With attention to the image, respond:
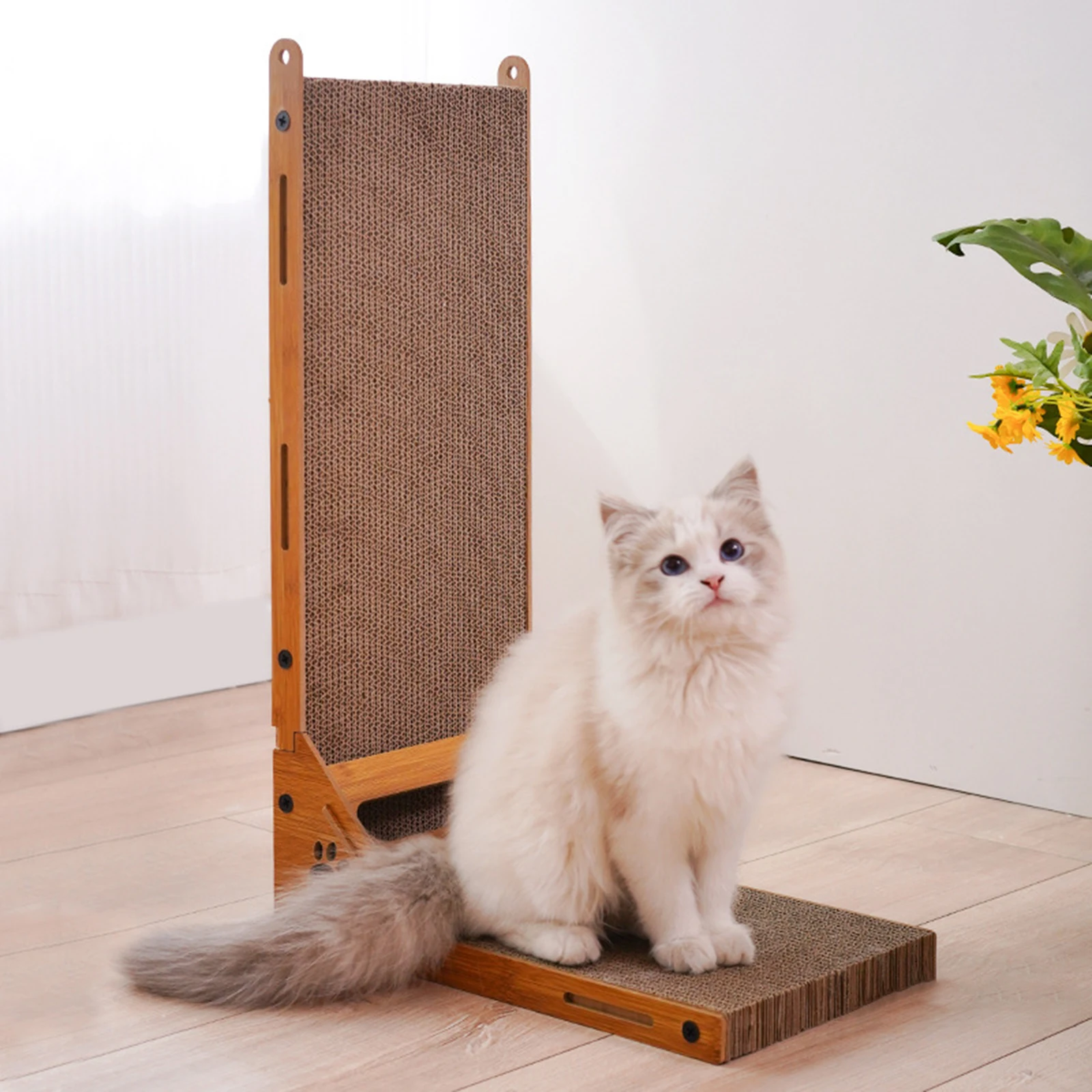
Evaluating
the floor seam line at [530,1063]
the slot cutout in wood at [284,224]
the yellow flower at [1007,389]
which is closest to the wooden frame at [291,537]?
the slot cutout in wood at [284,224]

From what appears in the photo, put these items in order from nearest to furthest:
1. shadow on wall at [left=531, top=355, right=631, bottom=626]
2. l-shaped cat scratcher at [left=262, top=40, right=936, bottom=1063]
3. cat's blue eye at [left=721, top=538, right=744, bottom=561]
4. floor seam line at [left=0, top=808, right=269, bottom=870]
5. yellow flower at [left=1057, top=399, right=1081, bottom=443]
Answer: yellow flower at [left=1057, top=399, right=1081, bottom=443]
cat's blue eye at [left=721, top=538, right=744, bottom=561]
l-shaped cat scratcher at [left=262, top=40, right=936, bottom=1063]
floor seam line at [left=0, top=808, right=269, bottom=870]
shadow on wall at [left=531, top=355, right=631, bottom=626]

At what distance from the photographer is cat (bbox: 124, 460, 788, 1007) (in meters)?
1.34

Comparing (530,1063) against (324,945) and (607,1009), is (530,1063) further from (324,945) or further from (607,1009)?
(324,945)

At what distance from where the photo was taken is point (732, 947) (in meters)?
1.40

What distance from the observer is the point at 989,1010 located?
1.42 metres

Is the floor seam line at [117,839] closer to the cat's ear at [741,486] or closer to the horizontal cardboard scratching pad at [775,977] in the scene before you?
the horizontal cardboard scratching pad at [775,977]

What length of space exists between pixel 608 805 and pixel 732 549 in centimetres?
26

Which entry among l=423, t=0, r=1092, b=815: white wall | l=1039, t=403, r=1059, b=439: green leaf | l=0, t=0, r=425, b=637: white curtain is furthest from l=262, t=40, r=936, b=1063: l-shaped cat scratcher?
l=0, t=0, r=425, b=637: white curtain

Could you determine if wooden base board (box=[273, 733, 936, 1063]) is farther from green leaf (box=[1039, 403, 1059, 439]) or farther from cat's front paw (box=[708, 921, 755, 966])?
green leaf (box=[1039, 403, 1059, 439])

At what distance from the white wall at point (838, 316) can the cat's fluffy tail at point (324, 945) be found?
2.25 feet

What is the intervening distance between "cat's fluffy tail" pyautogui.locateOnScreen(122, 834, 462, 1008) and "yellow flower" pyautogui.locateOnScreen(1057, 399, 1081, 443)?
73 cm

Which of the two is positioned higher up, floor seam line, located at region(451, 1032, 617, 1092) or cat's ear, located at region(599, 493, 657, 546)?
cat's ear, located at region(599, 493, 657, 546)

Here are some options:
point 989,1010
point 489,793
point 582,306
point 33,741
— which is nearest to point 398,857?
point 489,793

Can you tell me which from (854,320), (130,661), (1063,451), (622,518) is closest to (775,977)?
(622,518)
